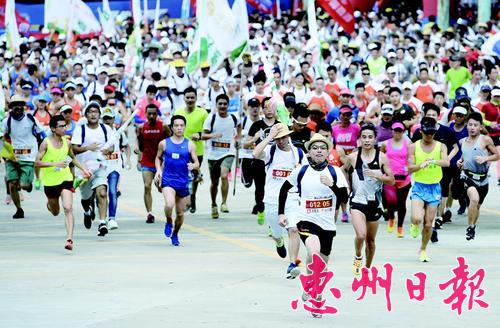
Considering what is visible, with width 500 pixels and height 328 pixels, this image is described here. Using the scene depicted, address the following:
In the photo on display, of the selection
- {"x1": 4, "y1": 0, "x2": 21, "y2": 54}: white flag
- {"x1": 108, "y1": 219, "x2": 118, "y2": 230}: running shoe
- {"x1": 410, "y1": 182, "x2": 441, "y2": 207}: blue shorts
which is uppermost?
{"x1": 4, "y1": 0, "x2": 21, "y2": 54}: white flag

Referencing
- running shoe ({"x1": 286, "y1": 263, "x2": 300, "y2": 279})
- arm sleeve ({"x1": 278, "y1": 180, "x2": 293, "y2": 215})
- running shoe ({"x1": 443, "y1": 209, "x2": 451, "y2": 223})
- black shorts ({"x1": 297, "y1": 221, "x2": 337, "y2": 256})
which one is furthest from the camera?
running shoe ({"x1": 443, "y1": 209, "x2": 451, "y2": 223})

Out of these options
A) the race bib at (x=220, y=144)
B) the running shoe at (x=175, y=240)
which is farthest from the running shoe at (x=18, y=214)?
the running shoe at (x=175, y=240)

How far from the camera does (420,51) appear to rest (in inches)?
1527

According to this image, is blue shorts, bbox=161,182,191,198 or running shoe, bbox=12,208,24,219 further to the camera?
running shoe, bbox=12,208,24,219

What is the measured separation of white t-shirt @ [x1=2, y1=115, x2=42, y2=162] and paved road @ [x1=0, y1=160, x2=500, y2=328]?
1.07m

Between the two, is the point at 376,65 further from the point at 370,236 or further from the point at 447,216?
the point at 370,236

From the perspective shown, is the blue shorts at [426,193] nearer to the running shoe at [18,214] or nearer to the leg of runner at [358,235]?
the leg of runner at [358,235]

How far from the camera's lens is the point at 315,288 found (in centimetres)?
1341

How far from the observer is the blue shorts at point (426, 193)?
1781cm

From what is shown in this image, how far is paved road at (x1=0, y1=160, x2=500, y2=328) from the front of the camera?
43.7 feet

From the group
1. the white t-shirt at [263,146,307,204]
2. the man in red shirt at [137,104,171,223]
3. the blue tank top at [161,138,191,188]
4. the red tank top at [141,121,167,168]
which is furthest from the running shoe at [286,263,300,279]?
the red tank top at [141,121,167,168]

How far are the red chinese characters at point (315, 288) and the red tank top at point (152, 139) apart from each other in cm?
813

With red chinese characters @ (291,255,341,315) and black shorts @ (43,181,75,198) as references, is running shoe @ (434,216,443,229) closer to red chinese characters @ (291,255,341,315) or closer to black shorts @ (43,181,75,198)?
black shorts @ (43,181,75,198)

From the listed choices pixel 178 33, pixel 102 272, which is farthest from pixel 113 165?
pixel 178 33
